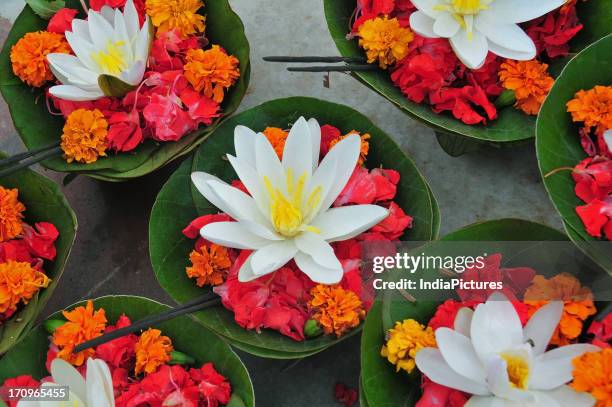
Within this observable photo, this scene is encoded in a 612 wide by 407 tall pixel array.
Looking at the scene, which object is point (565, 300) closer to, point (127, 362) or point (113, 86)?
point (127, 362)

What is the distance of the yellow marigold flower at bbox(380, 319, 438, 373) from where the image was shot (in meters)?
0.87

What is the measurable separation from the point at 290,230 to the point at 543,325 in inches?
15.0

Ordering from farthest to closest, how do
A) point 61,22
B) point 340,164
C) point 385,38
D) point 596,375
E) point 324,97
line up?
1. point 324,97
2. point 61,22
3. point 385,38
4. point 340,164
5. point 596,375

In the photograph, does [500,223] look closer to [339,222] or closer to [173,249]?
[339,222]

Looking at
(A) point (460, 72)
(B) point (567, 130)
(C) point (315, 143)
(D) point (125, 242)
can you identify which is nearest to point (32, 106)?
(D) point (125, 242)

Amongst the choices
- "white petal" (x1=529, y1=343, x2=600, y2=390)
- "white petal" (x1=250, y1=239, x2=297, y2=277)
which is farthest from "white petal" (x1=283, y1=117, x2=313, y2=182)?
"white petal" (x1=529, y1=343, x2=600, y2=390)

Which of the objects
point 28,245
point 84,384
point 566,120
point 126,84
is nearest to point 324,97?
point 126,84

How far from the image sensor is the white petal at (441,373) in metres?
0.82

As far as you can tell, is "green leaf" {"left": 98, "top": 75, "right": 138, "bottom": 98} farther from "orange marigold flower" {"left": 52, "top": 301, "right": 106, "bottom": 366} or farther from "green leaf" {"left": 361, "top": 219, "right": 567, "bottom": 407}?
"green leaf" {"left": 361, "top": 219, "right": 567, "bottom": 407}

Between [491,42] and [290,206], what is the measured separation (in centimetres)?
44

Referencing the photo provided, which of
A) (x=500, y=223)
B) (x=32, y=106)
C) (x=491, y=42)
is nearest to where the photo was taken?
(x=500, y=223)

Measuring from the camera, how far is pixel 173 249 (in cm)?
108

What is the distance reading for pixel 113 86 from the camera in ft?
3.66

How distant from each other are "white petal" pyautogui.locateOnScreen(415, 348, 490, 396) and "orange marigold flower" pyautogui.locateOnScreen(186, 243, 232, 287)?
1.16ft
